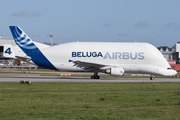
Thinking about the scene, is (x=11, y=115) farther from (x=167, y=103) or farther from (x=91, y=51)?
(x=91, y=51)

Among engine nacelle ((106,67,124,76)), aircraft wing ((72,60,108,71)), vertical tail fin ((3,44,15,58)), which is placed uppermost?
vertical tail fin ((3,44,15,58))

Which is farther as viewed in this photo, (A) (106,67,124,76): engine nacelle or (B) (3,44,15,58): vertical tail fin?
(B) (3,44,15,58): vertical tail fin

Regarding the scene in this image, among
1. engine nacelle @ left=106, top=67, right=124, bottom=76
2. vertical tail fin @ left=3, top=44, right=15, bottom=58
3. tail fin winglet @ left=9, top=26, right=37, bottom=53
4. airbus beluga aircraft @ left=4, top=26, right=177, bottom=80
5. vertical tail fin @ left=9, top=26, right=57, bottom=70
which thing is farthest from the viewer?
vertical tail fin @ left=3, top=44, right=15, bottom=58

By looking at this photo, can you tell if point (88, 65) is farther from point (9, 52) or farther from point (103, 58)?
point (9, 52)

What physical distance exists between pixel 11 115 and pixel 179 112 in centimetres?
776

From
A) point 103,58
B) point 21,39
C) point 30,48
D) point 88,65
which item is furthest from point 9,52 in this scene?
point 103,58

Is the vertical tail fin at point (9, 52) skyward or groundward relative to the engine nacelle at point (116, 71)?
skyward

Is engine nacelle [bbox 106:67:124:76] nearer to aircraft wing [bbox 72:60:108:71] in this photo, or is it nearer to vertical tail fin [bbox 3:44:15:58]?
aircraft wing [bbox 72:60:108:71]

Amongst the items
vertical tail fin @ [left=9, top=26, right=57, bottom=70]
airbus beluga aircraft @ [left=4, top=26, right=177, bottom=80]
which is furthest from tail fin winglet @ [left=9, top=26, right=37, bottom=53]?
airbus beluga aircraft @ [left=4, top=26, right=177, bottom=80]

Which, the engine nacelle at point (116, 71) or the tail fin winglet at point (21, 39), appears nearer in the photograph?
the engine nacelle at point (116, 71)

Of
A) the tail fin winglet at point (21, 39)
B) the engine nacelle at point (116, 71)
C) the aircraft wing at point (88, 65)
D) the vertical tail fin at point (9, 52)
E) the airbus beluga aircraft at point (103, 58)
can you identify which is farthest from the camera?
the vertical tail fin at point (9, 52)

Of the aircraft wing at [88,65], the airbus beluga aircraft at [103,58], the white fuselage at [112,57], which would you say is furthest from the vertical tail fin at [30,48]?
the aircraft wing at [88,65]

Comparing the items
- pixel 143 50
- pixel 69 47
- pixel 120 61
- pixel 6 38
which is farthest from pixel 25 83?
pixel 6 38

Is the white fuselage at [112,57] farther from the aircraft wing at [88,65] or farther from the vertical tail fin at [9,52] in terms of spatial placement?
the vertical tail fin at [9,52]
